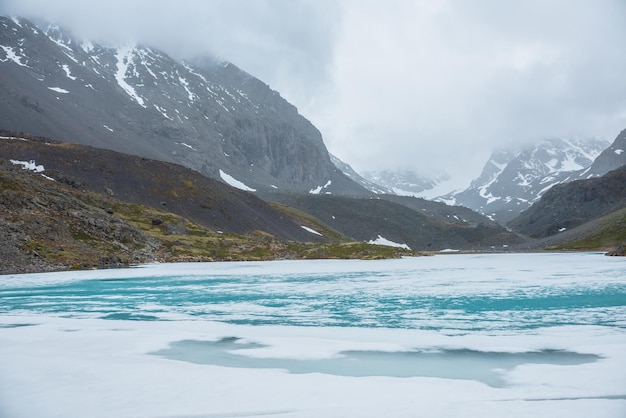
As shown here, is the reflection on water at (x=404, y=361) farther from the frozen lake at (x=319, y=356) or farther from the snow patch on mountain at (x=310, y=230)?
the snow patch on mountain at (x=310, y=230)

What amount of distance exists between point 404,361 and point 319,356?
9.04 feet

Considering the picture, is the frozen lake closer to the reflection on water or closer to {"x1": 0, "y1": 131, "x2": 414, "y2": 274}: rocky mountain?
the reflection on water

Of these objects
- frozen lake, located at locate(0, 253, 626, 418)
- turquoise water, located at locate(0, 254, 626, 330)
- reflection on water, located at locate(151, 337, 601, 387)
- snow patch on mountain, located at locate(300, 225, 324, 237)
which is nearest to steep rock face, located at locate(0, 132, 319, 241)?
snow patch on mountain, located at locate(300, 225, 324, 237)

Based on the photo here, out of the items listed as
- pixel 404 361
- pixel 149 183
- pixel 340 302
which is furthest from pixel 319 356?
pixel 149 183

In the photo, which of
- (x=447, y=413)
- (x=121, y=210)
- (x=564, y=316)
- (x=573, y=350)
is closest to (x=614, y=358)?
(x=573, y=350)

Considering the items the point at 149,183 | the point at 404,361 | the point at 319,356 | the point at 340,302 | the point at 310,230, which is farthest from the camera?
the point at 310,230

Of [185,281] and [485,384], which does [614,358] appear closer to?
[485,384]

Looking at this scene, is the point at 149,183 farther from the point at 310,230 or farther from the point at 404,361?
the point at 404,361

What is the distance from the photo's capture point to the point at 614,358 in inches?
615

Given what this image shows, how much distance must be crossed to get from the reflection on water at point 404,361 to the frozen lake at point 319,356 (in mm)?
63

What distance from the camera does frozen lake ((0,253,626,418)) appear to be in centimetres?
1175

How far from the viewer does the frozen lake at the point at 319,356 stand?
463 inches

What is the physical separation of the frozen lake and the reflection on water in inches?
2.5

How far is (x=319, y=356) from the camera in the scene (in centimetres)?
1716
